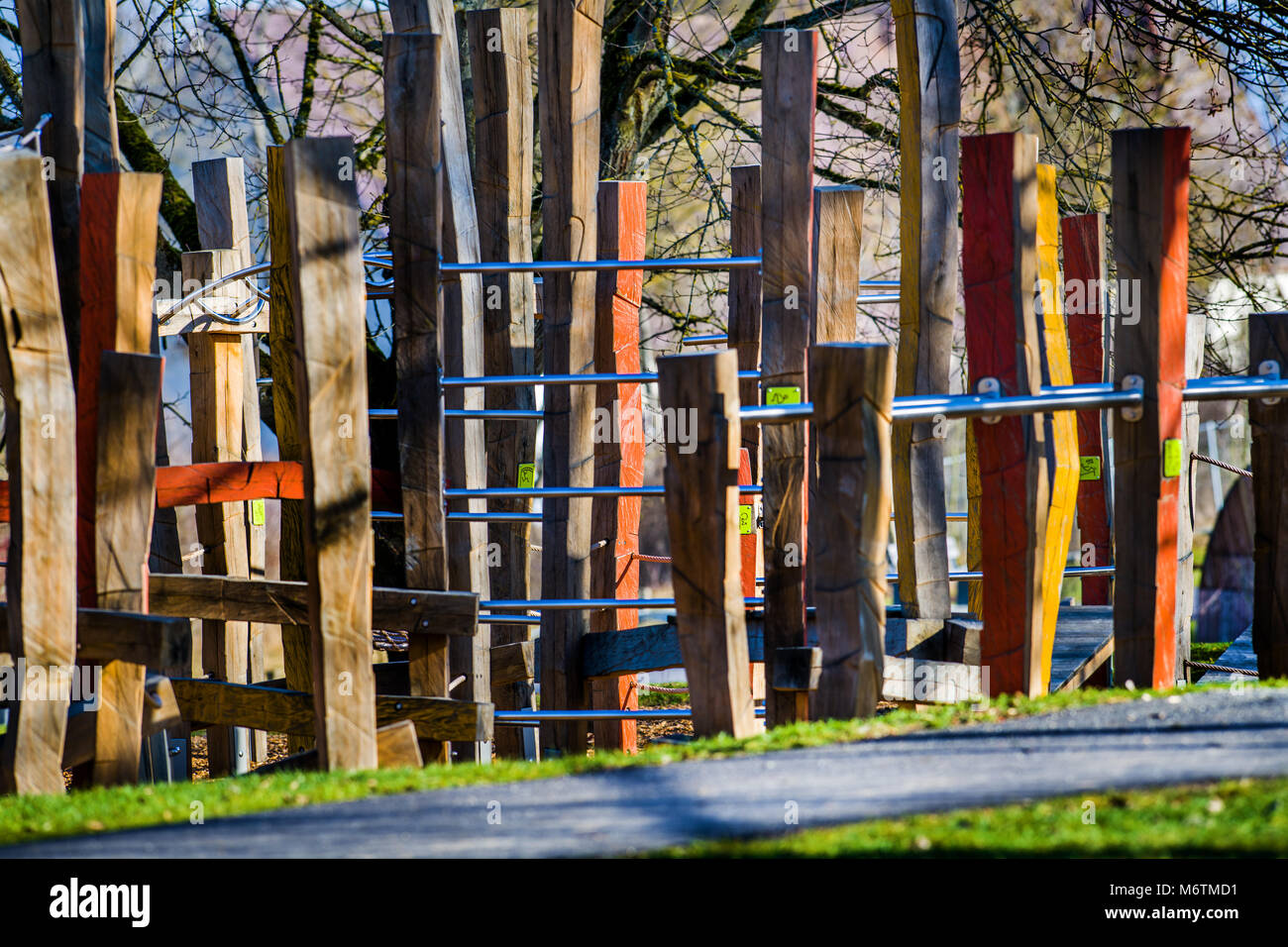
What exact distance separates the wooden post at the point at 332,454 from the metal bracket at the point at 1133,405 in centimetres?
240

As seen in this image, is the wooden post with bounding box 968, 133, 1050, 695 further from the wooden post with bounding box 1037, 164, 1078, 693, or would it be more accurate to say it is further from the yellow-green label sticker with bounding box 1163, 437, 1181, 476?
the yellow-green label sticker with bounding box 1163, 437, 1181, 476

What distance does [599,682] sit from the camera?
232 inches

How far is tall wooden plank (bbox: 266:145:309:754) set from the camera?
18.1 feet

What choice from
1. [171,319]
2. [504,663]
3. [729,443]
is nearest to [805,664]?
[729,443]

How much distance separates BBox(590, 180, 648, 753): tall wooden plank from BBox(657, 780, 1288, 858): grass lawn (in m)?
3.26

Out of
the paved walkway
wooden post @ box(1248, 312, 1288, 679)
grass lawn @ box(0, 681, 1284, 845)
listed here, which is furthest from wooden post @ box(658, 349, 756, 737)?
wooden post @ box(1248, 312, 1288, 679)

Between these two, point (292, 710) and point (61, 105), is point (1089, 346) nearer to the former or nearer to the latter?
point (292, 710)

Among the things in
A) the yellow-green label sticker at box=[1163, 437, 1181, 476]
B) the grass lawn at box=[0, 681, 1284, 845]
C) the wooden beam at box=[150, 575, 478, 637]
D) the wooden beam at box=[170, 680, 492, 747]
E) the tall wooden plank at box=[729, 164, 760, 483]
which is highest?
the tall wooden plank at box=[729, 164, 760, 483]

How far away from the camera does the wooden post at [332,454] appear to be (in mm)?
3691

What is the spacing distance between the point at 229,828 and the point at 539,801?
2.41 feet

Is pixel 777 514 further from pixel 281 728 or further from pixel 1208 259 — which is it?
pixel 1208 259

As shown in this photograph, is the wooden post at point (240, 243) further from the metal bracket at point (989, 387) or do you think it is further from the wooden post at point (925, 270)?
the metal bracket at point (989, 387)


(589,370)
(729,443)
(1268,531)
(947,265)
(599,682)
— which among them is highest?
(947,265)

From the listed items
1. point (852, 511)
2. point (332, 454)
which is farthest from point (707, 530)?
point (332, 454)
